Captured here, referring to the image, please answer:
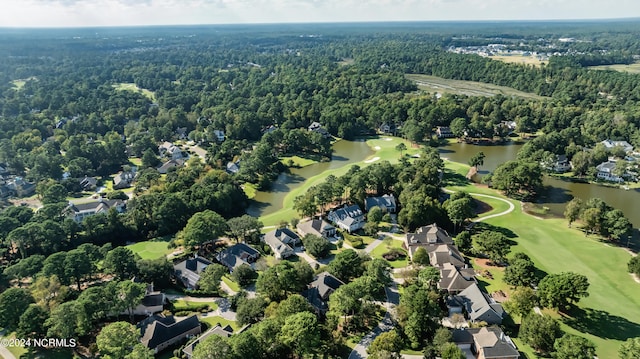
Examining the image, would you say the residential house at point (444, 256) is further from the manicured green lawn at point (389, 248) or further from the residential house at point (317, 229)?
the residential house at point (317, 229)

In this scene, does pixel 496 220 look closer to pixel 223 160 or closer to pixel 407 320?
pixel 407 320

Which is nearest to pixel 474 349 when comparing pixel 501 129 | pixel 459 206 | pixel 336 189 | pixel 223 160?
pixel 459 206

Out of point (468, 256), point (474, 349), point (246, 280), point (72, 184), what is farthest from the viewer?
point (72, 184)

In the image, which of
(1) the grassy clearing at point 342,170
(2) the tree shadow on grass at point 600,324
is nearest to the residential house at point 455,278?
(2) the tree shadow on grass at point 600,324

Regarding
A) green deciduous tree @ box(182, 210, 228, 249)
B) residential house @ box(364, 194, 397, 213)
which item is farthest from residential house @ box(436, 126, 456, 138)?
green deciduous tree @ box(182, 210, 228, 249)

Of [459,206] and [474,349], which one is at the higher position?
[459,206]

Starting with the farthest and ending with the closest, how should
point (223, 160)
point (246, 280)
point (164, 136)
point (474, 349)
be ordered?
point (164, 136), point (223, 160), point (246, 280), point (474, 349)

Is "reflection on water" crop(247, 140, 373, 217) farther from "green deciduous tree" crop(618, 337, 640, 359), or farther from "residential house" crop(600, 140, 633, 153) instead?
"residential house" crop(600, 140, 633, 153)
